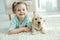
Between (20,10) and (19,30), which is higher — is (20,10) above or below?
above

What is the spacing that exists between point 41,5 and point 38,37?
4.71ft

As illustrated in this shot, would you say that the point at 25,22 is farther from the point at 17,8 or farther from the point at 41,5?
the point at 41,5

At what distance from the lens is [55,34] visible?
1.26 metres

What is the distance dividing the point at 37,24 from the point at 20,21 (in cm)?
22

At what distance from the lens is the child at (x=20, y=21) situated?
1346 mm

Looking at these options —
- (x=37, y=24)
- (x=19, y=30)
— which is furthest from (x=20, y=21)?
(x=37, y=24)

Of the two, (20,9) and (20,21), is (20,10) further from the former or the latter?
(20,21)

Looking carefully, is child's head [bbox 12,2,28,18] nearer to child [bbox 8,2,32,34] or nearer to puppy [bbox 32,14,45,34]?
child [bbox 8,2,32,34]

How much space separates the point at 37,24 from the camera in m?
1.26

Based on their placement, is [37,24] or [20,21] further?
[20,21]

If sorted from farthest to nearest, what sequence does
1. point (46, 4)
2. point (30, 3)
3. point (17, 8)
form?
point (46, 4)
point (30, 3)
point (17, 8)

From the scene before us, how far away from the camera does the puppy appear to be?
1247 millimetres

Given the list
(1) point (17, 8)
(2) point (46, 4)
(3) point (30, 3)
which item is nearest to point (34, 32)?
(1) point (17, 8)

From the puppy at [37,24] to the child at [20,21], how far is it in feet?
0.28
